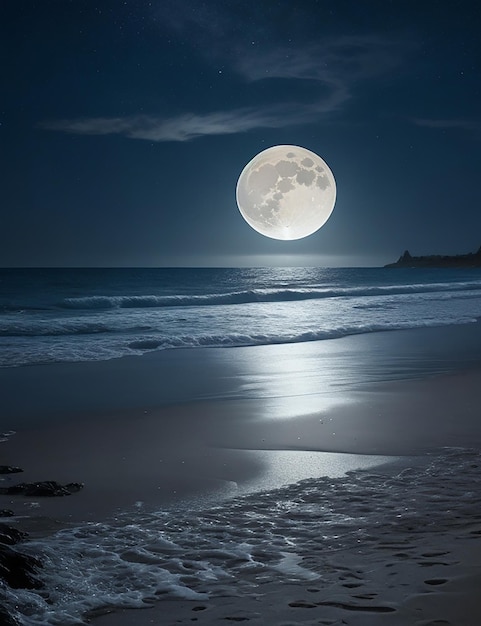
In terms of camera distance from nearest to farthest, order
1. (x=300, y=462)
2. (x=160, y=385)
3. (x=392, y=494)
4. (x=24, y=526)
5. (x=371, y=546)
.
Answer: (x=371, y=546), (x=24, y=526), (x=392, y=494), (x=300, y=462), (x=160, y=385)

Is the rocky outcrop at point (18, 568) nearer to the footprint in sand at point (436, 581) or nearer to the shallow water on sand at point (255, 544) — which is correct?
the shallow water on sand at point (255, 544)

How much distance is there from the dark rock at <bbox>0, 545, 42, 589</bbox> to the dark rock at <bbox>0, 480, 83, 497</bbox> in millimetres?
1531

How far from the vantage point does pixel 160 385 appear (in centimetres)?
1016

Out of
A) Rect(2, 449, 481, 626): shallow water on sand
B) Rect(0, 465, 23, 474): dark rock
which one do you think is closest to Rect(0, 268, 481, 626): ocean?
Rect(2, 449, 481, 626): shallow water on sand

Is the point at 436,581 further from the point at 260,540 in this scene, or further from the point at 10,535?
the point at 10,535

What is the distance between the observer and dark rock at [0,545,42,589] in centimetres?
328

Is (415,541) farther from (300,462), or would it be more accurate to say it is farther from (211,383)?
(211,383)

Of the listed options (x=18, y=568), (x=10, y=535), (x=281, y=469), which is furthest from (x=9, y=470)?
(x=18, y=568)

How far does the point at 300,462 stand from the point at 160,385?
471cm

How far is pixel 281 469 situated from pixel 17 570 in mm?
2721

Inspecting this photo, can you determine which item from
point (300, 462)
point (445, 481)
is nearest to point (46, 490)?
point (300, 462)

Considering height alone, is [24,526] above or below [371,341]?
below

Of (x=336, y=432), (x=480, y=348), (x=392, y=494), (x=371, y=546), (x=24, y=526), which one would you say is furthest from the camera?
(x=480, y=348)

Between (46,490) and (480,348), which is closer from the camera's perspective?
(46,490)
